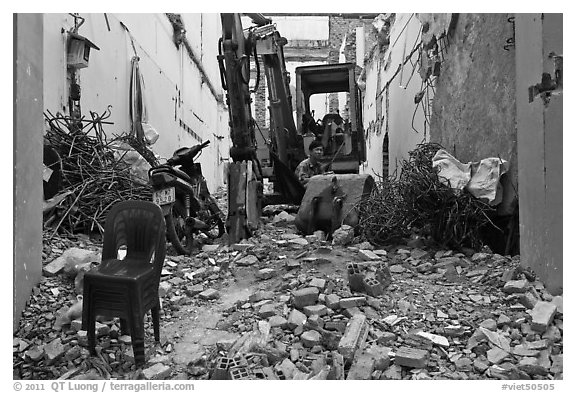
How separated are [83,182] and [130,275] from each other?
299 centimetres

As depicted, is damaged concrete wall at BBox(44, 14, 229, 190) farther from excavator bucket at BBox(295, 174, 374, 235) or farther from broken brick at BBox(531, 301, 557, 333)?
broken brick at BBox(531, 301, 557, 333)

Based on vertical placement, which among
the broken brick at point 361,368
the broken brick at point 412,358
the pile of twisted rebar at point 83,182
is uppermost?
the pile of twisted rebar at point 83,182

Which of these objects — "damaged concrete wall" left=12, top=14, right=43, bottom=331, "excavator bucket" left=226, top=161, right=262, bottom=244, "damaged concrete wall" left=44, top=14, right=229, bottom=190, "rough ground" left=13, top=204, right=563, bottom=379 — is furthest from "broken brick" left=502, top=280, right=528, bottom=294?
"damaged concrete wall" left=44, top=14, right=229, bottom=190

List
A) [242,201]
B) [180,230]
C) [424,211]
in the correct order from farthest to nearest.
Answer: [242,201] → [180,230] → [424,211]

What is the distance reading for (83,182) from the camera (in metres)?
5.19

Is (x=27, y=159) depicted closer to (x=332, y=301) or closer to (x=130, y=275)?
(x=130, y=275)

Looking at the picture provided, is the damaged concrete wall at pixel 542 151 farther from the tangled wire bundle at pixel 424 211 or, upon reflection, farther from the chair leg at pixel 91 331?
the chair leg at pixel 91 331

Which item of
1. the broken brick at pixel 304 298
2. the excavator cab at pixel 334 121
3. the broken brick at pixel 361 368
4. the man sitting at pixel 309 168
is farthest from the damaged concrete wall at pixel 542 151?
the excavator cab at pixel 334 121

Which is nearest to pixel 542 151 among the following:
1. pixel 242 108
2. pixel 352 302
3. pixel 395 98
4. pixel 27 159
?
pixel 352 302

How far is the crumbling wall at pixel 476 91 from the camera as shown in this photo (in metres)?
4.48

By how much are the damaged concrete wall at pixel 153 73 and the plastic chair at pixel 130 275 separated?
125 inches

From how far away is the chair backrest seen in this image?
2887 millimetres

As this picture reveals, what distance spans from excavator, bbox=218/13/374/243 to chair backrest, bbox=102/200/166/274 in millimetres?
2577

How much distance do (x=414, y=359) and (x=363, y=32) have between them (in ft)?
46.9
